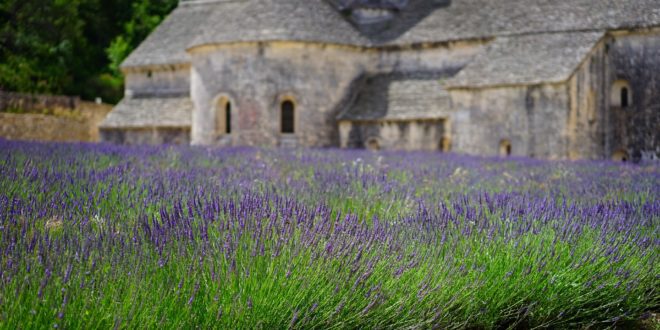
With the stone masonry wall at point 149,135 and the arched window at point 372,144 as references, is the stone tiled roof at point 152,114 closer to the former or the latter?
the stone masonry wall at point 149,135

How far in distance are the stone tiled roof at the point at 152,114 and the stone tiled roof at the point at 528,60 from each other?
12.0 meters

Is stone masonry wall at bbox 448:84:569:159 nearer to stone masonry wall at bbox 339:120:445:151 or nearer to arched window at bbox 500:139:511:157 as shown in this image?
arched window at bbox 500:139:511:157

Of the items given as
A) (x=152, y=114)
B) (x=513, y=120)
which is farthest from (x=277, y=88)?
(x=513, y=120)

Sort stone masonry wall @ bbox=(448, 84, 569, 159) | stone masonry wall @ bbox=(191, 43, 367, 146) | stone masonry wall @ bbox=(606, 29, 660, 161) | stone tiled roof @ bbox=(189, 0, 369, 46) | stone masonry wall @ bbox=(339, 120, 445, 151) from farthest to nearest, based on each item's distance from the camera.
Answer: stone masonry wall @ bbox=(191, 43, 367, 146)
stone tiled roof @ bbox=(189, 0, 369, 46)
stone masonry wall @ bbox=(339, 120, 445, 151)
stone masonry wall @ bbox=(606, 29, 660, 161)
stone masonry wall @ bbox=(448, 84, 569, 159)

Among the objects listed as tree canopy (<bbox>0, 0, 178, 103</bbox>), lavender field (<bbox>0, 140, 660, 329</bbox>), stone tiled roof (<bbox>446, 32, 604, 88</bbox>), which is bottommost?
lavender field (<bbox>0, 140, 660, 329</bbox>)

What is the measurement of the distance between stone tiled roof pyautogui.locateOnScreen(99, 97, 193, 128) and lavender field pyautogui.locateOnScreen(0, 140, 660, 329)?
26.1 m

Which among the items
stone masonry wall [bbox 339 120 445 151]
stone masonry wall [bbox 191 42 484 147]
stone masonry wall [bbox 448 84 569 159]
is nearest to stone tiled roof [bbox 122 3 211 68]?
stone masonry wall [bbox 191 42 484 147]

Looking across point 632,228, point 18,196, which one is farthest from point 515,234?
point 18,196

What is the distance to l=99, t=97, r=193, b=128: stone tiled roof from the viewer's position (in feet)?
110

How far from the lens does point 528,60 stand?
87.7 ft

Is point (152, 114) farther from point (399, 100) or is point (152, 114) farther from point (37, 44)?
point (399, 100)

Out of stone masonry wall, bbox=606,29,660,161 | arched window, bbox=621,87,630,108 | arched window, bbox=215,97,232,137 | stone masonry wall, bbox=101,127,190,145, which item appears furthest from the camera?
stone masonry wall, bbox=101,127,190,145

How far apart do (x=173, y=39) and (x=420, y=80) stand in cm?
1270

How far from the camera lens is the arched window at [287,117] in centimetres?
3075
